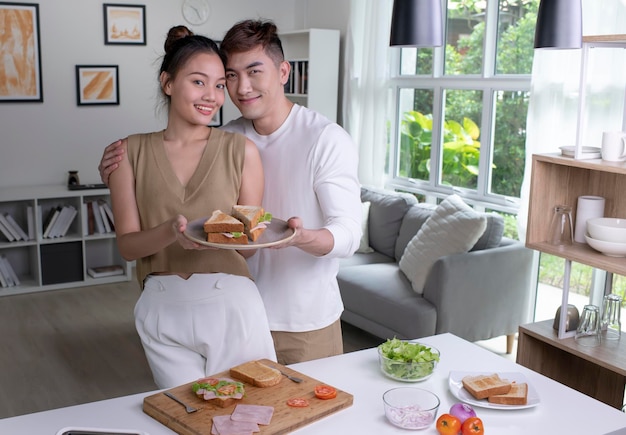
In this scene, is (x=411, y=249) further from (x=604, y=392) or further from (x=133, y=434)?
(x=133, y=434)

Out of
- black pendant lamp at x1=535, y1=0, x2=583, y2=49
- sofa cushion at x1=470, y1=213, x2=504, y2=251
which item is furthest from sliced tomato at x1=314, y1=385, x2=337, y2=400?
sofa cushion at x1=470, y1=213, x2=504, y2=251

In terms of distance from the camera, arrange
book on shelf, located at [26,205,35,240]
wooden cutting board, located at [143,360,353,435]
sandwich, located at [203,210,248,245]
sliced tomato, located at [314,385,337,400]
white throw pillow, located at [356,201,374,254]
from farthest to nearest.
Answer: book on shelf, located at [26,205,35,240] → white throw pillow, located at [356,201,374,254] → sandwich, located at [203,210,248,245] → sliced tomato, located at [314,385,337,400] → wooden cutting board, located at [143,360,353,435]

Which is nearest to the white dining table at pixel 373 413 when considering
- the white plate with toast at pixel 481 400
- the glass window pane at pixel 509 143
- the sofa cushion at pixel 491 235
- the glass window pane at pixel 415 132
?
the white plate with toast at pixel 481 400

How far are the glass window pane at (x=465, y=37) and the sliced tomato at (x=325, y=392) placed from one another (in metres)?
3.45

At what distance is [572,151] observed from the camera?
112 inches

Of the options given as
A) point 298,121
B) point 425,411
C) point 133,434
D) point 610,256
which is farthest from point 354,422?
point 610,256

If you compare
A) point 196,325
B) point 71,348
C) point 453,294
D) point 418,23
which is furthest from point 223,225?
point 71,348

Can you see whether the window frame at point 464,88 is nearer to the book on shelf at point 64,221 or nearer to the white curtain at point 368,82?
the white curtain at point 368,82

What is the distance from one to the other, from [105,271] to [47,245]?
0.48 m

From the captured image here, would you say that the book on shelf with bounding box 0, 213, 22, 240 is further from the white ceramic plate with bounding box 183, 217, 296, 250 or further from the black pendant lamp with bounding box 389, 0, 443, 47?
the black pendant lamp with bounding box 389, 0, 443, 47

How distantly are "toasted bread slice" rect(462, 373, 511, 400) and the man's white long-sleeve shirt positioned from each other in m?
0.49

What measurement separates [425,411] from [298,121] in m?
0.93

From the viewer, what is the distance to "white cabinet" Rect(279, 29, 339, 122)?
584cm

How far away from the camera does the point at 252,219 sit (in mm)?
1820
